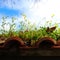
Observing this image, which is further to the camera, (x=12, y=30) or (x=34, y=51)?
(x=12, y=30)

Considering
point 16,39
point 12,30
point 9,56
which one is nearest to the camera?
point 16,39

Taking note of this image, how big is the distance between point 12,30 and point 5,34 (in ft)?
1.04

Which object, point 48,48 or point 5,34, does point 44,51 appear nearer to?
point 48,48

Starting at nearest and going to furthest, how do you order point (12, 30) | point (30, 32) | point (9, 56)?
1. point (9, 56)
2. point (30, 32)
3. point (12, 30)

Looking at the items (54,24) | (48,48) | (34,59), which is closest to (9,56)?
(34,59)

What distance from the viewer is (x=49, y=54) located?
7.68m

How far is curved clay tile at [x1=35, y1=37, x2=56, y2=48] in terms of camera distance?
24.5 feet

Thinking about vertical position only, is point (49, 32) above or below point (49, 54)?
above

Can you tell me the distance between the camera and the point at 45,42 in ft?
24.8

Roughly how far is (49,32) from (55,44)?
Result: 3.84ft

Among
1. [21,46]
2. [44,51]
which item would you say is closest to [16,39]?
[21,46]

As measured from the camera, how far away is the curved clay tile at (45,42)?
294 inches

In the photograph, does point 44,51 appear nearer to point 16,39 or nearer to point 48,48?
point 48,48

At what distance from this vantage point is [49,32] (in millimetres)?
8719
